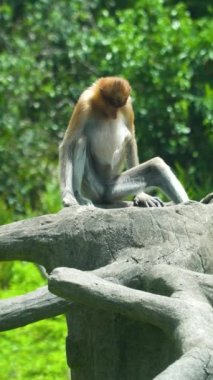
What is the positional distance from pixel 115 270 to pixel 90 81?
330 inches

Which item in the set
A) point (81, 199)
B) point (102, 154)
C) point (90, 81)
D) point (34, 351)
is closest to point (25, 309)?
point (81, 199)

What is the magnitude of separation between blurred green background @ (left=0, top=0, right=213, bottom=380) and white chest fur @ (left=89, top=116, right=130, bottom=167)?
2.58m

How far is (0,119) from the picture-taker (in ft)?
45.2

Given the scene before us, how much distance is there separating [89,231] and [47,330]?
399 centimetres

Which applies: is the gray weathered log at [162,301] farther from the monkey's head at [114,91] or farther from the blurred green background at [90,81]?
the blurred green background at [90,81]

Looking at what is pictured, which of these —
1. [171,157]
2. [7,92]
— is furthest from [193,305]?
[7,92]

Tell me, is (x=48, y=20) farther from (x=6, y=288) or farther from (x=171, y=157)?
(x=6, y=288)

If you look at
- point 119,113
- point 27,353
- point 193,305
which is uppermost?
point 119,113

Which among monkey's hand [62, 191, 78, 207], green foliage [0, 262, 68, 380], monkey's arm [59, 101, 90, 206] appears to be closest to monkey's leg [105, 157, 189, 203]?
monkey's arm [59, 101, 90, 206]

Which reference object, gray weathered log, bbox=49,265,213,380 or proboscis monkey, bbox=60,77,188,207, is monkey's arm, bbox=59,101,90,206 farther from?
gray weathered log, bbox=49,265,213,380

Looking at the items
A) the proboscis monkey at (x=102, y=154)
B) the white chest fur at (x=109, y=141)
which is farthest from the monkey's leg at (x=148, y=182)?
the white chest fur at (x=109, y=141)

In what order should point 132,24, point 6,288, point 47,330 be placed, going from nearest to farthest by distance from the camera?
point 47,330, point 6,288, point 132,24

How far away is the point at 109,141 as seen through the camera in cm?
920

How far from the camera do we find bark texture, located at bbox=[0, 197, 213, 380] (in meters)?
5.73
